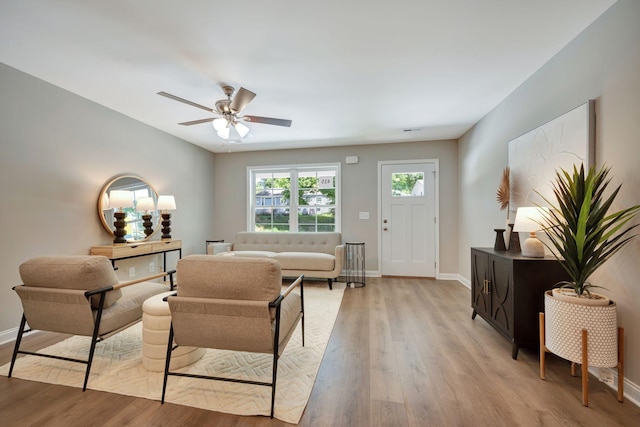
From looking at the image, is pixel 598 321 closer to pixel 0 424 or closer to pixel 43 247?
pixel 0 424

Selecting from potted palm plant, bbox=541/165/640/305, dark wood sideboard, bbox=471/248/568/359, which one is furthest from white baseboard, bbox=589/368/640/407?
potted palm plant, bbox=541/165/640/305

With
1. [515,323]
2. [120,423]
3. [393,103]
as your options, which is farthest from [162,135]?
[515,323]

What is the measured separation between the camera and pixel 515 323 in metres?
2.07

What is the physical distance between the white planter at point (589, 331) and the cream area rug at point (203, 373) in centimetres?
164

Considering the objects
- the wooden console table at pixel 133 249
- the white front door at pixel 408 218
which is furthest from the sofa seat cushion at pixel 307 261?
the wooden console table at pixel 133 249

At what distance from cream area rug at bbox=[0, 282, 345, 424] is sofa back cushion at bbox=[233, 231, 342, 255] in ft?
7.47

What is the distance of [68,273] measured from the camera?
68.2 inches

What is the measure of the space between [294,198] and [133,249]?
111 inches

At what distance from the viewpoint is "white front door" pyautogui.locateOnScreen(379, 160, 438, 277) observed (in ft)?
15.5

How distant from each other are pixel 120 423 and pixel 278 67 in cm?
276

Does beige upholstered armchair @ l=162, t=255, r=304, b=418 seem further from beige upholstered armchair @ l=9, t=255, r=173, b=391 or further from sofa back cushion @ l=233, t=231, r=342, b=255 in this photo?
sofa back cushion @ l=233, t=231, r=342, b=255

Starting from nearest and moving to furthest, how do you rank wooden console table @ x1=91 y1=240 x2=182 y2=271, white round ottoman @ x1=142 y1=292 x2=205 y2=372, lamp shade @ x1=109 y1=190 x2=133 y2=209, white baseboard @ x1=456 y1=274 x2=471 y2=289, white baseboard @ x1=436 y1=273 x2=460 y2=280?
white round ottoman @ x1=142 y1=292 x2=205 y2=372 < wooden console table @ x1=91 y1=240 x2=182 y2=271 < lamp shade @ x1=109 y1=190 x2=133 y2=209 < white baseboard @ x1=456 y1=274 x2=471 y2=289 < white baseboard @ x1=436 y1=273 x2=460 y2=280

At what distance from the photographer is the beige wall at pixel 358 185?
465cm

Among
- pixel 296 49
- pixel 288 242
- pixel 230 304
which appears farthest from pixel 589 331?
pixel 288 242
